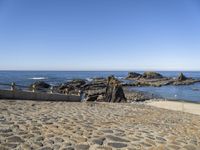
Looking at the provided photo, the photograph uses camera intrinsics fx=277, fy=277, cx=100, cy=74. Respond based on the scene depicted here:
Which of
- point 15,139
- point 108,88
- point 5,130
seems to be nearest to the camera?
point 15,139

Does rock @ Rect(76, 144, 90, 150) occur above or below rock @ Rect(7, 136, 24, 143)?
below

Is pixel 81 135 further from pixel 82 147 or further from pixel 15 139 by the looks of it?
pixel 15 139

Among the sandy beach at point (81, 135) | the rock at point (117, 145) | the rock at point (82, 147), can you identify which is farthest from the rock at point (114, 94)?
the rock at point (82, 147)

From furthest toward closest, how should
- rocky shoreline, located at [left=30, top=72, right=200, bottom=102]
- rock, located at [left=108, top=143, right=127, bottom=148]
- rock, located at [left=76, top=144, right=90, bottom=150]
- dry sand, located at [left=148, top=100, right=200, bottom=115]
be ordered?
rocky shoreline, located at [left=30, top=72, right=200, bottom=102]
dry sand, located at [left=148, top=100, right=200, bottom=115]
rock, located at [left=108, top=143, right=127, bottom=148]
rock, located at [left=76, top=144, right=90, bottom=150]

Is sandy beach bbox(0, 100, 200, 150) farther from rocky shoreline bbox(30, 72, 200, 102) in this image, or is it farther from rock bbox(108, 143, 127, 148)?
rocky shoreline bbox(30, 72, 200, 102)

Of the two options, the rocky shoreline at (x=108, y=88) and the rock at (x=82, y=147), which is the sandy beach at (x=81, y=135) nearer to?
the rock at (x=82, y=147)

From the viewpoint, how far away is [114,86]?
40.0 metres

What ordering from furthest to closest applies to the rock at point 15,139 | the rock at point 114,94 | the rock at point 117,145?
the rock at point 114,94 → the rock at point 117,145 → the rock at point 15,139

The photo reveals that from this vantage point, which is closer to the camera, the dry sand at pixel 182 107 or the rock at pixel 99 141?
the rock at pixel 99 141

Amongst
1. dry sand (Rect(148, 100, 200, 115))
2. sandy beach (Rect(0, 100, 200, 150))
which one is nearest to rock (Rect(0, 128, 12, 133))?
sandy beach (Rect(0, 100, 200, 150))

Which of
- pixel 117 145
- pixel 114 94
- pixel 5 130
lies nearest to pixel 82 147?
pixel 117 145

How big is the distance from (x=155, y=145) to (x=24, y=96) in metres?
13.9

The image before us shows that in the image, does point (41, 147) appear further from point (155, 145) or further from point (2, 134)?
point (155, 145)

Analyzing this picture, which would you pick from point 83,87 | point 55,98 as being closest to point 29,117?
point 55,98
